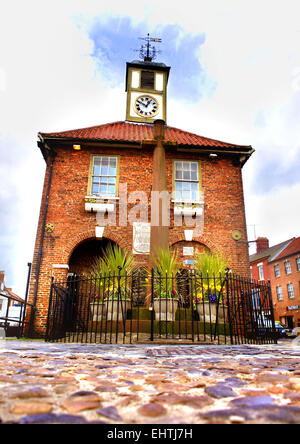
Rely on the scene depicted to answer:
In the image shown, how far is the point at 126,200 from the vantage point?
1214cm

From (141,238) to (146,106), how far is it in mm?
9097

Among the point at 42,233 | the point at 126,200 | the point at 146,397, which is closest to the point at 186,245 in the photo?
the point at 126,200

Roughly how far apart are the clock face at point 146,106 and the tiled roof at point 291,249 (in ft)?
70.5

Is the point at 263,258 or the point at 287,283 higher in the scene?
the point at 263,258

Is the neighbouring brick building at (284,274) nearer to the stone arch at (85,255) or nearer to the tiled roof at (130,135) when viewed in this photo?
the tiled roof at (130,135)

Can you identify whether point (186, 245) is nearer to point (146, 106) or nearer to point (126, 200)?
point (126, 200)

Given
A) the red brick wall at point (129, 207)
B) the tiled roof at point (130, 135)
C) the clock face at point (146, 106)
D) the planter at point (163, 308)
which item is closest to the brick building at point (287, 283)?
the tiled roof at point (130, 135)

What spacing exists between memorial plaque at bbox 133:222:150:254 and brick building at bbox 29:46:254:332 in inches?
1.5

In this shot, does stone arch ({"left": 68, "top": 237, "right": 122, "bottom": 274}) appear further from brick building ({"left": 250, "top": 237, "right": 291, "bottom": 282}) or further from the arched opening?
brick building ({"left": 250, "top": 237, "right": 291, "bottom": 282})

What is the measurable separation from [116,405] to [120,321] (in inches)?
267

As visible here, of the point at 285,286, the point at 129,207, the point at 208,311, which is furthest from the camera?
the point at 285,286

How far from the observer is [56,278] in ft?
35.4

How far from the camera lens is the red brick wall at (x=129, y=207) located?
11242 mm

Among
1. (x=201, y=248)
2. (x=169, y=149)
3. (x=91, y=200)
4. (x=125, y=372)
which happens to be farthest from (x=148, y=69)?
(x=125, y=372)
